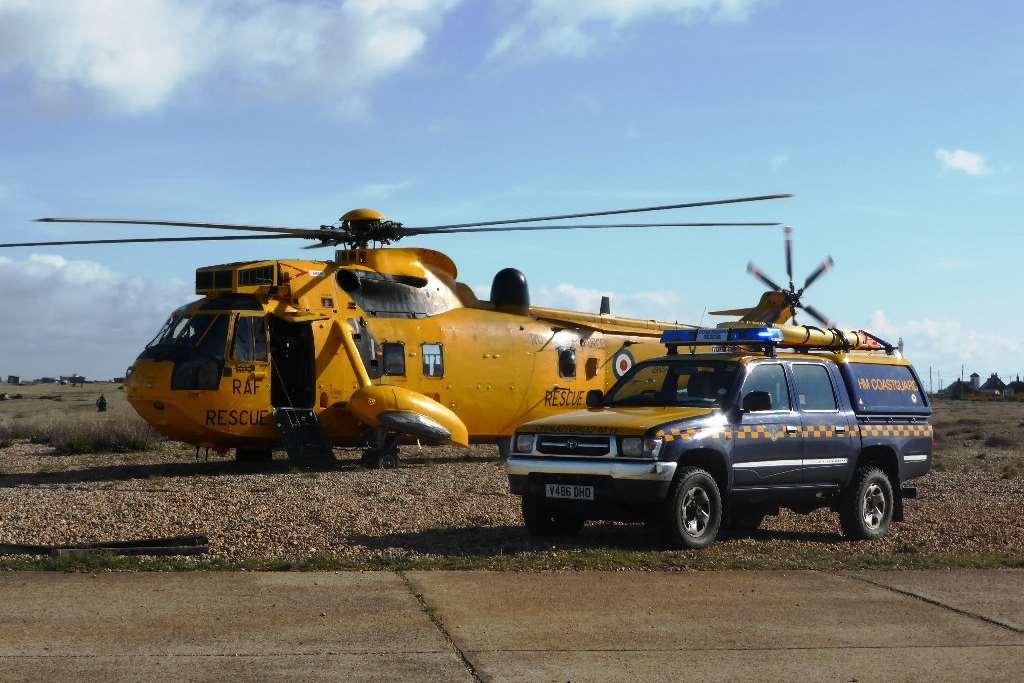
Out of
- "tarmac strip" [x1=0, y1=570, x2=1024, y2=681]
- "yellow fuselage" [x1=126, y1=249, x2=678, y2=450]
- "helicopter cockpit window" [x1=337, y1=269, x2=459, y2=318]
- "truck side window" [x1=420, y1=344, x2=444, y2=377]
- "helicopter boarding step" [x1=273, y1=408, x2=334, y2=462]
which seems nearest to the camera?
"tarmac strip" [x1=0, y1=570, x2=1024, y2=681]

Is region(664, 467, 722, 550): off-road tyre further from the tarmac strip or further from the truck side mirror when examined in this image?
the tarmac strip

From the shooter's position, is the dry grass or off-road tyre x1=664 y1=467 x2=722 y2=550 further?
the dry grass

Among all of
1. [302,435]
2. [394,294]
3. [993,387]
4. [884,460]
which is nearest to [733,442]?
[884,460]

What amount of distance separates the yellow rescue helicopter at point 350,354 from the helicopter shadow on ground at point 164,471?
1.00 ft

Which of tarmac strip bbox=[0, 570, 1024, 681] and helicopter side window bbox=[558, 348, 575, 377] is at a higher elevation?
helicopter side window bbox=[558, 348, 575, 377]

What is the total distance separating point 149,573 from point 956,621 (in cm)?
592

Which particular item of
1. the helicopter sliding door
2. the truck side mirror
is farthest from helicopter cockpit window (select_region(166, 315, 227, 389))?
the truck side mirror

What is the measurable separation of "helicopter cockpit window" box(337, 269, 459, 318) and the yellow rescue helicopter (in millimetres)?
23

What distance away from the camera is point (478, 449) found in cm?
2572

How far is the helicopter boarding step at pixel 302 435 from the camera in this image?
61.0 feet

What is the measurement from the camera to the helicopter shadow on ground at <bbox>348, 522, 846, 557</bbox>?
10.9m

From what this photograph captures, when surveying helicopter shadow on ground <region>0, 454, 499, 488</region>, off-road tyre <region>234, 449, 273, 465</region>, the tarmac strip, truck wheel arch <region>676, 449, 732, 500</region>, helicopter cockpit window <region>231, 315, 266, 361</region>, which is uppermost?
helicopter cockpit window <region>231, 315, 266, 361</region>

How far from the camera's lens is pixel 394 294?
20.5 metres

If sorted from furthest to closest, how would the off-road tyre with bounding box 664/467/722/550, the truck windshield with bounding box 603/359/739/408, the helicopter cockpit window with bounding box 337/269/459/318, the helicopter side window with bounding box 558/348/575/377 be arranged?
the helicopter side window with bounding box 558/348/575/377 < the helicopter cockpit window with bounding box 337/269/459/318 < the truck windshield with bounding box 603/359/739/408 < the off-road tyre with bounding box 664/467/722/550
